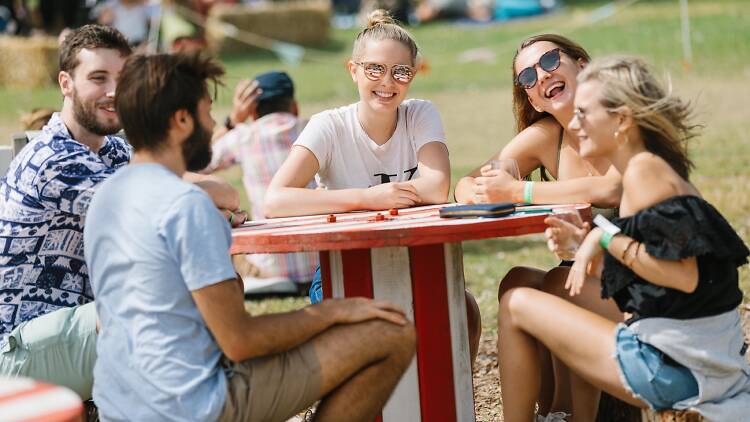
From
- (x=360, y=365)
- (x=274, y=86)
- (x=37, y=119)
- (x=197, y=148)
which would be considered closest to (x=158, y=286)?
(x=197, y=148)

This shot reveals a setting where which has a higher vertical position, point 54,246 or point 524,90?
point 524,90

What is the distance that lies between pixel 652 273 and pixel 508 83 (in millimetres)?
14435

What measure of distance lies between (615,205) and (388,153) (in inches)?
39.2

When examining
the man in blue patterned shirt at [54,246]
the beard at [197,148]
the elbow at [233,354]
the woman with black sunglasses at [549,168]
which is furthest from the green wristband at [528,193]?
the elbow at [233,354]

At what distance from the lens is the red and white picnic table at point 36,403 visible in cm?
267

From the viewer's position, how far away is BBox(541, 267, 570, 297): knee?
13.4ft

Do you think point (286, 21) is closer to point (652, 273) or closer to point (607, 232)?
point (607, 232)

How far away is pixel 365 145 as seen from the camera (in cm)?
464

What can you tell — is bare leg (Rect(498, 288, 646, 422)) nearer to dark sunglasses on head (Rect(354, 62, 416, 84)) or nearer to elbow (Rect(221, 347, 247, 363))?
elbow (Rect(221, 347, 247, 363))

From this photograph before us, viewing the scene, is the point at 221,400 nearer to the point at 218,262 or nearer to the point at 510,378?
the point at 218,262

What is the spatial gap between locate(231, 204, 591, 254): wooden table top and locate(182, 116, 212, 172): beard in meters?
0.41

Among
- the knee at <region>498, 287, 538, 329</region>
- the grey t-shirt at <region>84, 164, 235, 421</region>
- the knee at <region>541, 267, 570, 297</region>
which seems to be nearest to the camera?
the grey t-shirt at <region>84, 164, 235, 421</region>

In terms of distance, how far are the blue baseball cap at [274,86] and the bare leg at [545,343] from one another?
3.65 metres

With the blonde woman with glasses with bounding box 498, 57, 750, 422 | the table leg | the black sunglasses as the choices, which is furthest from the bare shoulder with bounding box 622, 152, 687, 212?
the black sunglasses
